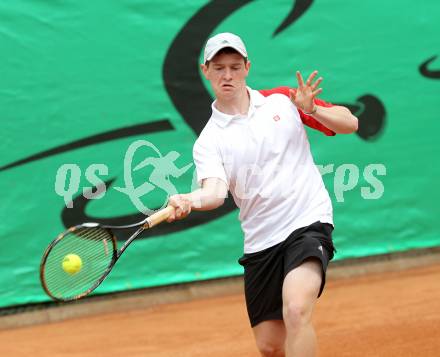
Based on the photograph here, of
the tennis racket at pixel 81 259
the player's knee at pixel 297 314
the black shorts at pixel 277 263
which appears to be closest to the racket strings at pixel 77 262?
the tennis racket at pixel 81 259

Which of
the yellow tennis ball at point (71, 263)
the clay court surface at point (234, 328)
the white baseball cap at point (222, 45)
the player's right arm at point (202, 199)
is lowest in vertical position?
the clay court surface at point (234, 328)

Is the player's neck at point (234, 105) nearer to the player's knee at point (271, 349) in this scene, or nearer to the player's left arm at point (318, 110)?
the player's left arm at point (318, 110)

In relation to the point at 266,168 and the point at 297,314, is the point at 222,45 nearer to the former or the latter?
the point at 266,168

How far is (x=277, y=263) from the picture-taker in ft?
11.3

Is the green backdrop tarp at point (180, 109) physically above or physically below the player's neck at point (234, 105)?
below

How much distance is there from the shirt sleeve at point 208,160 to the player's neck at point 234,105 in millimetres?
152

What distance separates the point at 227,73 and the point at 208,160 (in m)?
0.37

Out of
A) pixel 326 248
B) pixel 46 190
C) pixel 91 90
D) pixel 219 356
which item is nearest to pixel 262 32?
pixel 91 90

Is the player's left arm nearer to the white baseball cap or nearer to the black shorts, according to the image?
the white baseball cap

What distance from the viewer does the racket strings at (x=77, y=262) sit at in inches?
127

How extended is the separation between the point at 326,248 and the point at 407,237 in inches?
144

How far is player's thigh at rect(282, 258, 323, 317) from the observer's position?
3.11 metres

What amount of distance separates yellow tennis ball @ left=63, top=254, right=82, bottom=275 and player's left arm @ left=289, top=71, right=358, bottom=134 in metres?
1.10

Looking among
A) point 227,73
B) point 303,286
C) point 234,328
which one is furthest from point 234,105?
point 234,328
